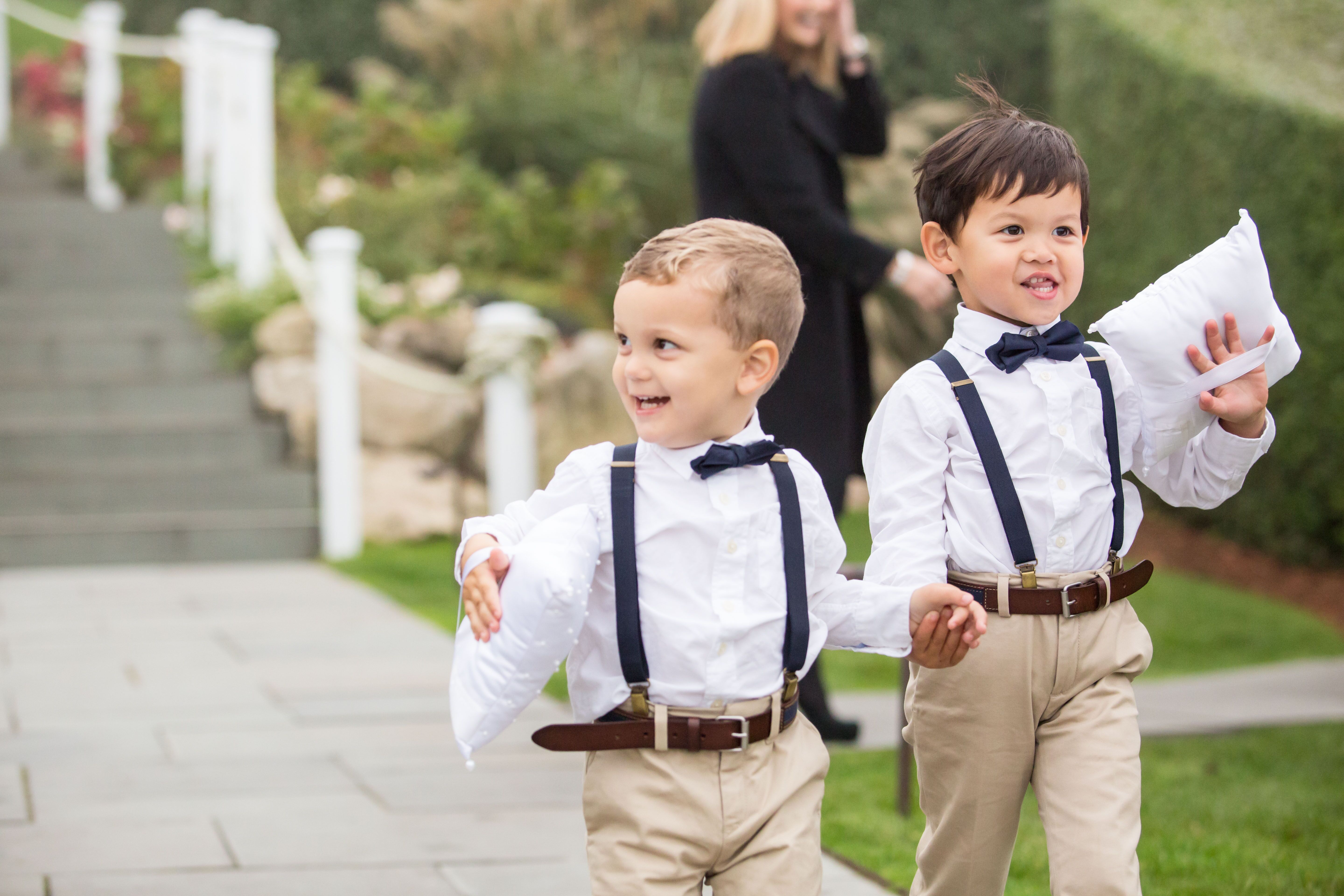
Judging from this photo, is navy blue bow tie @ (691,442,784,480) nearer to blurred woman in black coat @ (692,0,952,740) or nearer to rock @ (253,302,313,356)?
blurred woman in black coat @ (692,0,952,740)

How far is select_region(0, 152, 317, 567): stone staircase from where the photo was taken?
27.7 feet

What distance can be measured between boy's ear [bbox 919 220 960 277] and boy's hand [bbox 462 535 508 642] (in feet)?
2.65

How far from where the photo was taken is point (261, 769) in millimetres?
4234

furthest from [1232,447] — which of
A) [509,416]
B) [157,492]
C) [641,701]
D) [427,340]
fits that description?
[427,340]

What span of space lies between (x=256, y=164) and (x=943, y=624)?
8626 millimetres

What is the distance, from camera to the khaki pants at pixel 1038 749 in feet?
A: 7.25

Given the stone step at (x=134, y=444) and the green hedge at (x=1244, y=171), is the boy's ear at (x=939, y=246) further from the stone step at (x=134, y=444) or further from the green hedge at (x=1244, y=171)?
the stone step at (x=134, y=444)

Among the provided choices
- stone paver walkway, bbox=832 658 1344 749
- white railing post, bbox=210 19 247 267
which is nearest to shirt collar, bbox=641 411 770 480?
stone paver walkway, bbox=832 658 1344 749

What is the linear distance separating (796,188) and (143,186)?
1004cm

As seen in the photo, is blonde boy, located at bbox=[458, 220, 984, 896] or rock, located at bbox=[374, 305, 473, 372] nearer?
blonde boy, located at bbox=[458, 220, 984, 896]

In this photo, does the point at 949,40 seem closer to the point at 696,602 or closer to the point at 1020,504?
the point at 1020,504

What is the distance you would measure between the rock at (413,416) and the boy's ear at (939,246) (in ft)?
23.8

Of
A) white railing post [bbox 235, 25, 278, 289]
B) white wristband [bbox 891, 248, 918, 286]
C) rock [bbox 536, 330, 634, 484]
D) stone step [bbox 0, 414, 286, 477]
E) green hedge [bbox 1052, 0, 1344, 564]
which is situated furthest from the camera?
white railing post [bbox 235, 25, 278, 289]

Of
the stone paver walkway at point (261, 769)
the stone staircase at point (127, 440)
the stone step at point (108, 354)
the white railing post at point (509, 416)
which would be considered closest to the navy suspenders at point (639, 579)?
the stone paver walkway at point (261, 769)
